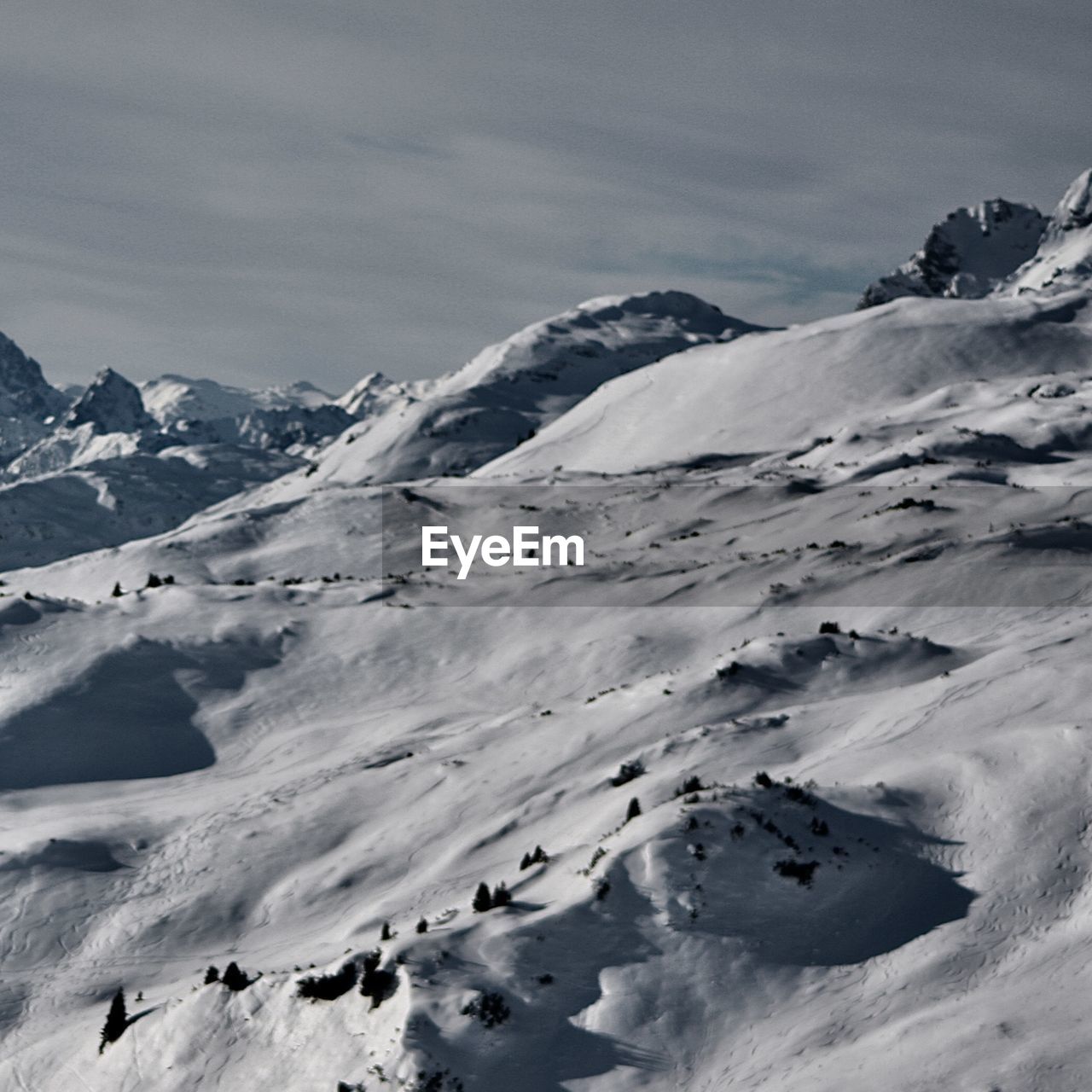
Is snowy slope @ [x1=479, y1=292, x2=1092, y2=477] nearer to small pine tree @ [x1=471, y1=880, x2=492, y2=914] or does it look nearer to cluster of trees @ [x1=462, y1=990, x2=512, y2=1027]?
small pine tree @ [x1=471, y1=880, x2=492, y2=914]

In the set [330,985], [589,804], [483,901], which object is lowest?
[330,985]

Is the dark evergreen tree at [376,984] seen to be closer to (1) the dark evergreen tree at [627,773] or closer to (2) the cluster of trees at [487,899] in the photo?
(2) the cluster of trees at [487,899]

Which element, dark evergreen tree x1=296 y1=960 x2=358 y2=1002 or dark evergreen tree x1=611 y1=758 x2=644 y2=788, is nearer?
dark evergreen tree x1=296 y1=960 x2=358 y2=1002

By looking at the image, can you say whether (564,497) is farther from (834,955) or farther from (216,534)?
(834,955)

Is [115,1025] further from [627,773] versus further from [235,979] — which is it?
[627,773]

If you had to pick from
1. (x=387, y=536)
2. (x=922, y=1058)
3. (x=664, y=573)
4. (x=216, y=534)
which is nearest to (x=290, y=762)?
(x=664, y=573)

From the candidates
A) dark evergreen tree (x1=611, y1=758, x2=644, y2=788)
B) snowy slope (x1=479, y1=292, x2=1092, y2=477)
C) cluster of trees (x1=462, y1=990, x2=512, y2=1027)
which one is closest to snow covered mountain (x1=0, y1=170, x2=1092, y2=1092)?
cluster of trees (x1=462, y1=990, x2=512, y2=1027)

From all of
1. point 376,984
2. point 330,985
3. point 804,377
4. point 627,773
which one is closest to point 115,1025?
point 330,985

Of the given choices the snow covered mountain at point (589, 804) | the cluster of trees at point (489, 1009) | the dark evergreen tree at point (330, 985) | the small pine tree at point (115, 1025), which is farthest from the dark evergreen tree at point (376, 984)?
the small pine tree at point (115, 1025)
